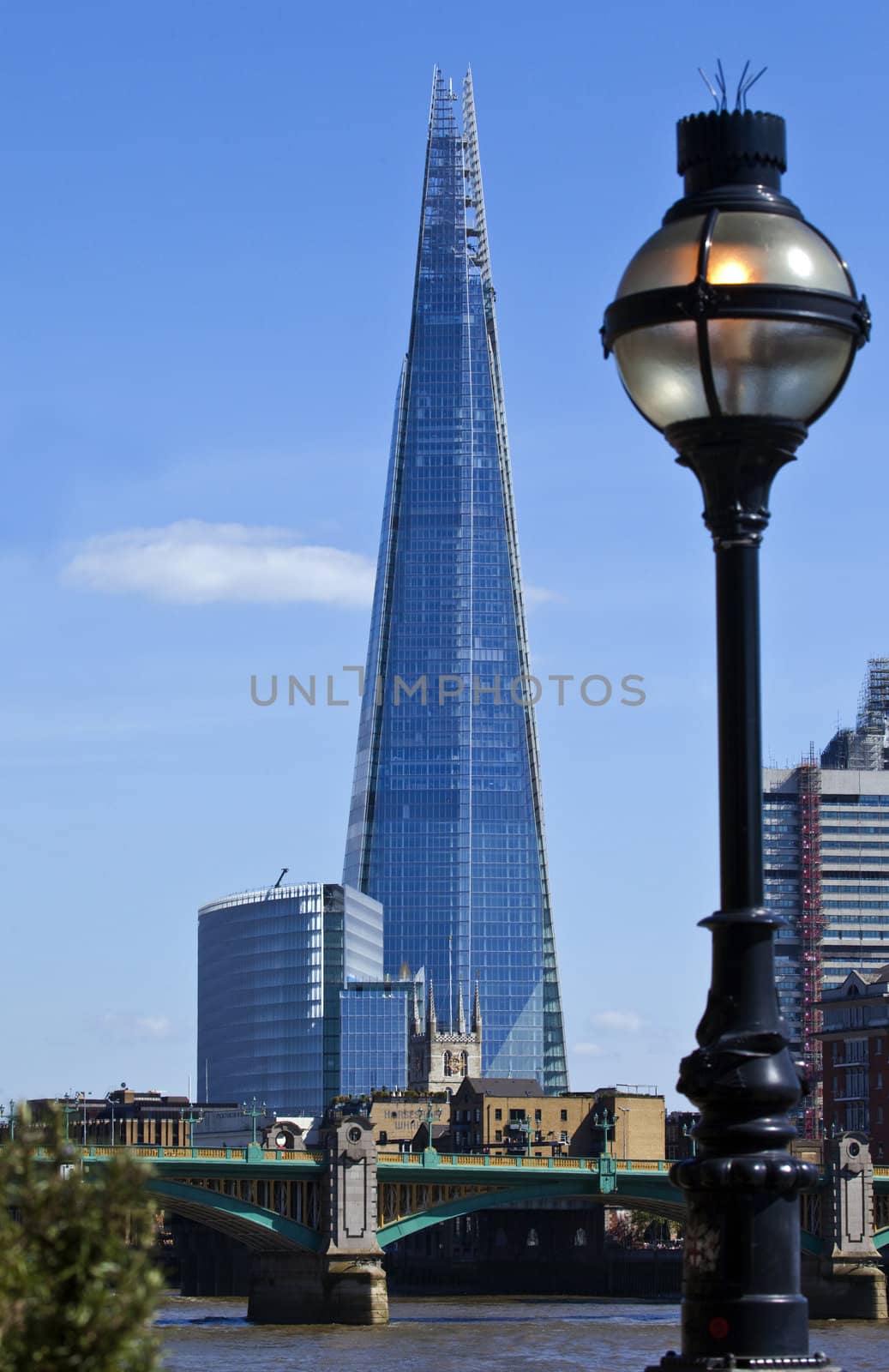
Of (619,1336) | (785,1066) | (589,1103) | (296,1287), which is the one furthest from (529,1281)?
(785,1066)

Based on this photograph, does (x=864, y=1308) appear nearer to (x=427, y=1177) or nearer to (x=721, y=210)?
(x=427, y=1177)

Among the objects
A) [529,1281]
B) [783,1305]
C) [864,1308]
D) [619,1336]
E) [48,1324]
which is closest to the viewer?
[48,1324]

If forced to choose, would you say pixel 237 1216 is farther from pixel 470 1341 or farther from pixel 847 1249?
pixel 847 1249

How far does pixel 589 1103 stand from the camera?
7643 inches

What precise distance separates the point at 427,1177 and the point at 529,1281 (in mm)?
44155

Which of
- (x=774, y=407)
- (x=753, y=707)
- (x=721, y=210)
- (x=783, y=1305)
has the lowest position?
(x=783, y=1305)

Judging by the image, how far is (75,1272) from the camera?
8.40 meters

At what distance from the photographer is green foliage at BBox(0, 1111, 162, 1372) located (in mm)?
8234

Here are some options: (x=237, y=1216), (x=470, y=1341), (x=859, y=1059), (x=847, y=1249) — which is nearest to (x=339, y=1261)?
(x=237, y=1216)

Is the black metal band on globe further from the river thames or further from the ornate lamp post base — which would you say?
the river thames

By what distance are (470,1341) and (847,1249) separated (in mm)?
31651

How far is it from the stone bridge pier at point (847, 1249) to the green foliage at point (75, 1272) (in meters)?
110

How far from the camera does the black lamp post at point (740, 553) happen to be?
962 cm

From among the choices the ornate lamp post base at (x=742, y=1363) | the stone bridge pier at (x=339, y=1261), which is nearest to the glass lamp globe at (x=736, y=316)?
the ornate lamp post base at (x=742, y=1363)
